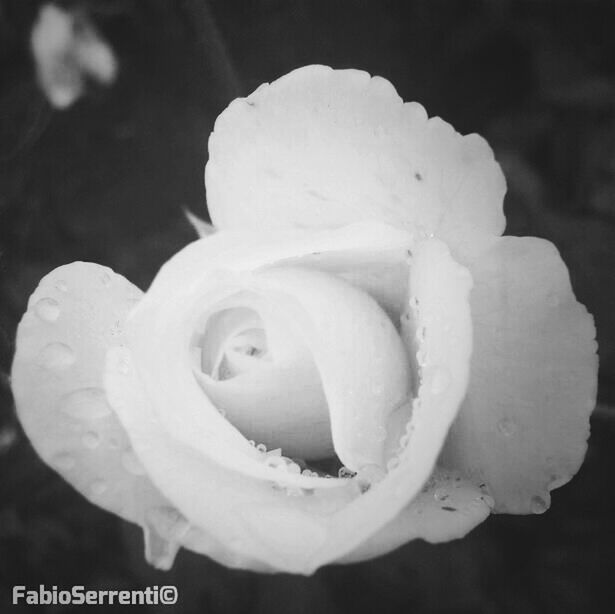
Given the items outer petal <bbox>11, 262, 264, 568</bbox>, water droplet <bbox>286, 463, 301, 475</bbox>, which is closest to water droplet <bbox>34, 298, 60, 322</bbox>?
outer petal <bbox>11, 262, 264, 568</bbox>

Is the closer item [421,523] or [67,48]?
[421,523]

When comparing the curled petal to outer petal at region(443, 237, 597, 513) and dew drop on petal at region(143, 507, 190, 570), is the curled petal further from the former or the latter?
outer petal at region(443, 237, 597, 513)

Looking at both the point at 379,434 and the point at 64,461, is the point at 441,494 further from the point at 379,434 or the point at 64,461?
the point at 64,461

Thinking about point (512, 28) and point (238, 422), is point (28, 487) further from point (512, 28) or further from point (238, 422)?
point (512, 28)

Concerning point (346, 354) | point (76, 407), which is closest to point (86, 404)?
point (76, 407)

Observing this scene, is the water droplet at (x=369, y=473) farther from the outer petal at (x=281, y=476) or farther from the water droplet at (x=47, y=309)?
the water droplet at (x=47, y=309)

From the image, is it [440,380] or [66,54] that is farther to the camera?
[66,54]

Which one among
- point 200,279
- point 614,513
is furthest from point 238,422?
point 614,513
